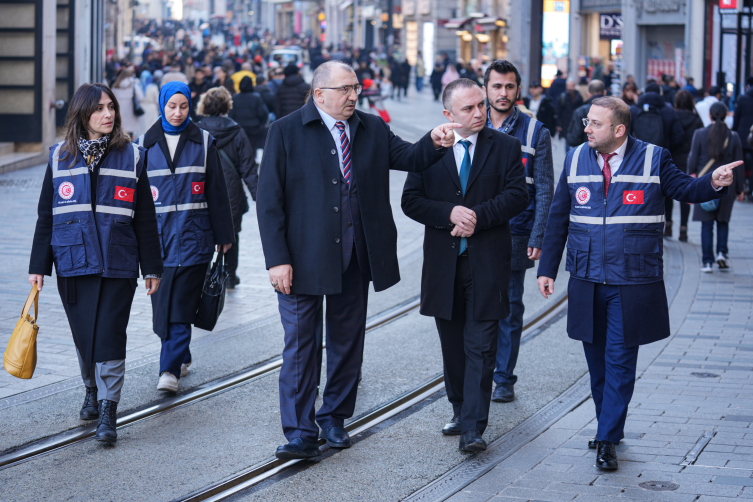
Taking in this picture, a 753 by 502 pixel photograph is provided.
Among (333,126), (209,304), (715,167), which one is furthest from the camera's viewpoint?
(715,167)

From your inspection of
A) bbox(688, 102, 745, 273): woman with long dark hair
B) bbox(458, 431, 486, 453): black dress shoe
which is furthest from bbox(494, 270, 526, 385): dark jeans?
bbox(688, 102, 745, 273): woman with long dark hair

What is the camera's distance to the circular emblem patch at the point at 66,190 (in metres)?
5.43

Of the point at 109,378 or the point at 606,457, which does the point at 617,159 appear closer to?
the point at 606,457

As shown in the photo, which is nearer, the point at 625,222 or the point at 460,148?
the point at 625,222

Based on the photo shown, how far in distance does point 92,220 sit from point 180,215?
0.99 meters

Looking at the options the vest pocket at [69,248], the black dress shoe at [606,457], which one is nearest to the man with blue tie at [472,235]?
the black dress shoe at [606,457]

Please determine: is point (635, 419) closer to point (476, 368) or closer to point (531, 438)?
point (531, 438)

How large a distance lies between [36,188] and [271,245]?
11.4 m

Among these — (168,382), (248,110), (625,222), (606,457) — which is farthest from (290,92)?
(606,457)

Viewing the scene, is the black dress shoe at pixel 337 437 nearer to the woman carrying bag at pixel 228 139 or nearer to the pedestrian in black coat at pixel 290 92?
the woman carrying bag at pixel 228 139

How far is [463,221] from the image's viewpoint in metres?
5.21

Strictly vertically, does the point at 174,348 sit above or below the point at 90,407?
above

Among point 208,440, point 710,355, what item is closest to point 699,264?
point 710,355

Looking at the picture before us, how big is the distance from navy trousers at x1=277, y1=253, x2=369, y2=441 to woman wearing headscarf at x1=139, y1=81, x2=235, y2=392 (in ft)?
3.96
